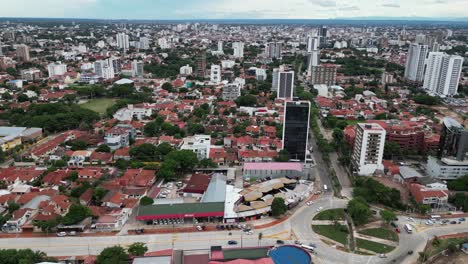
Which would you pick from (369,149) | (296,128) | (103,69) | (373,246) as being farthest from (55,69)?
(373,246)

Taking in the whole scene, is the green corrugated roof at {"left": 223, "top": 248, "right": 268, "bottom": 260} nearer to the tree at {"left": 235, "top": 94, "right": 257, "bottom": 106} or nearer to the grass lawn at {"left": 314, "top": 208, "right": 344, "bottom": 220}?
the grass lawn at {"left": 314, "top": 208, "right": 344, "bottom": 220}

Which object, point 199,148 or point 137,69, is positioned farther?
point 137,69

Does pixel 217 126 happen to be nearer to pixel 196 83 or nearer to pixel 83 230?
pixel 83 230

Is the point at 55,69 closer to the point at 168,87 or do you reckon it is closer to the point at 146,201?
the point at 168,87

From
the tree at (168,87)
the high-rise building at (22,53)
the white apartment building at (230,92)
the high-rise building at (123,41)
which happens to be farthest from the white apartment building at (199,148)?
the high-rise building at (123,41)

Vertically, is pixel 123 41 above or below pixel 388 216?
above

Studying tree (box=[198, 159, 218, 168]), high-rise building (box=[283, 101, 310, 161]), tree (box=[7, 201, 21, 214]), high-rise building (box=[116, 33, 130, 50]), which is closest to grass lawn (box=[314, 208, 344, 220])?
high-rise building (box=[283, 101, 310, 161])
